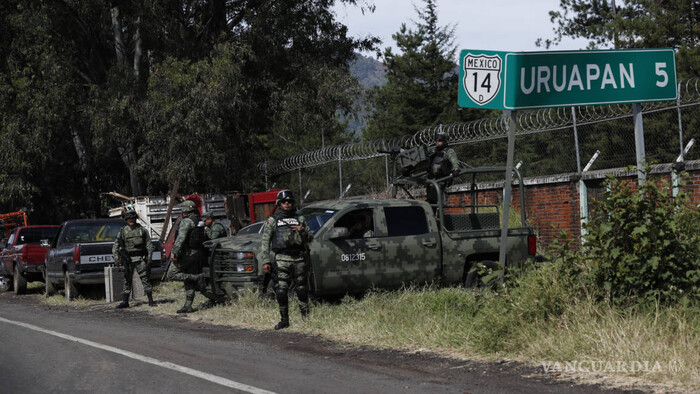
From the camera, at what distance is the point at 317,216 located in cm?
1222

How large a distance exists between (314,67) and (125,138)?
6.36 meters

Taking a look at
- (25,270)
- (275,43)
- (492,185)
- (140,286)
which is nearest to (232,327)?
(140,286)

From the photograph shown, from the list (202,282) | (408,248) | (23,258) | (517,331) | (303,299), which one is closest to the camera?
(517,331)

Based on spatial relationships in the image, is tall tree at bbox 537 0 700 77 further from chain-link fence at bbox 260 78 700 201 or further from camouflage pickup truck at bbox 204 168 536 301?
camouflage pickup truck at bbox 204 168 536 301

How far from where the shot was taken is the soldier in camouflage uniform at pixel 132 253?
1516 cm

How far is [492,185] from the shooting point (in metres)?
17.1

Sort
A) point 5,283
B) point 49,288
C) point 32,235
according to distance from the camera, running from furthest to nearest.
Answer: point 5,283
point 32,235
point 49,288

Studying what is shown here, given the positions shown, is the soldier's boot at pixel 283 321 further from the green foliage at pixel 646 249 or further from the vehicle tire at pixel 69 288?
the vehicle tire at pixel 69 288

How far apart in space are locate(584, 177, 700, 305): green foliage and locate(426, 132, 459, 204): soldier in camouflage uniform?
449 centimetres

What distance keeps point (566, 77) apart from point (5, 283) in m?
18.9

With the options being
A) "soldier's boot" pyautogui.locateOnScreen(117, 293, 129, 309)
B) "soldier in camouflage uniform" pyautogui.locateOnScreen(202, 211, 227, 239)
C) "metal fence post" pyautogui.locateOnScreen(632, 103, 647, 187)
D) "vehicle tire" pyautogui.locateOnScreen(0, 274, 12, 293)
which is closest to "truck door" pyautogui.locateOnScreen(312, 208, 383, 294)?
"metal fence post" pyautogui.locateOnScreen(632, 103, 647, 187)

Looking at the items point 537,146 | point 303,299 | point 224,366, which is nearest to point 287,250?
point 303,299

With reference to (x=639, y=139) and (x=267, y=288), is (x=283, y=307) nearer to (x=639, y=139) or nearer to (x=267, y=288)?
(x=267, y=288)

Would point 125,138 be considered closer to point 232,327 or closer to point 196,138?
point 196,138
